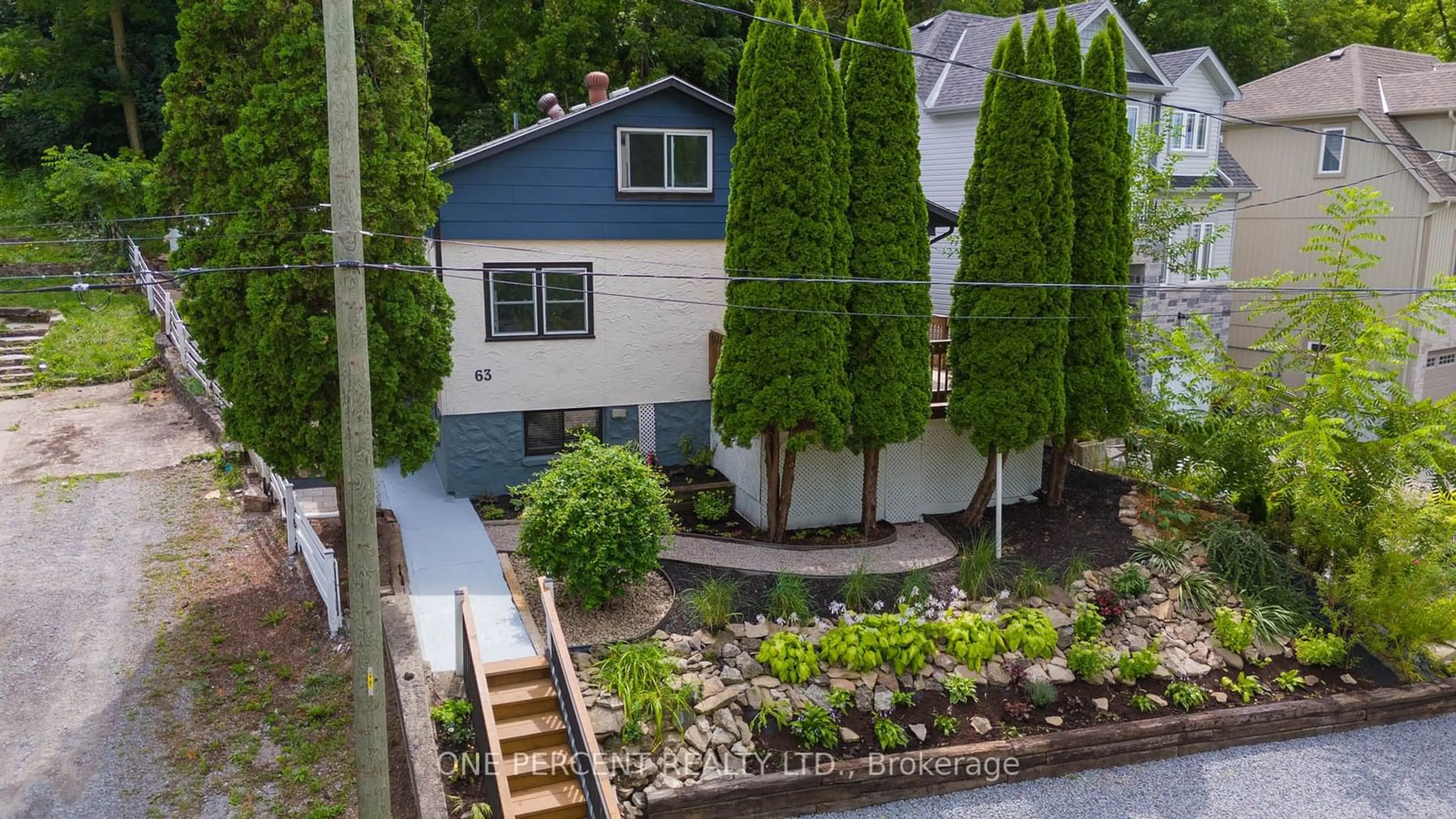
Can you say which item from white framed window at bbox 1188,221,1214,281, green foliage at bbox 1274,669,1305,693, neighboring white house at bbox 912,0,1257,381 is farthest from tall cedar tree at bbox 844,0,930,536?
white framed window at bbox 1188,221,1214,281

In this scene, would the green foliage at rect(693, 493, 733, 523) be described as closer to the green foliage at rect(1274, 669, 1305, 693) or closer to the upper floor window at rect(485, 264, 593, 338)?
the upper floor window at rect(485, 264, 593, 338)

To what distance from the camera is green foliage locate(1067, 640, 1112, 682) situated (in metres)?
9.98

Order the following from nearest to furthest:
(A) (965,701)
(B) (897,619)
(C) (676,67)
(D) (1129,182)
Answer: (A) (965,701) → (B) (897,619) → (D) (1129,182) → (C) (676,67)

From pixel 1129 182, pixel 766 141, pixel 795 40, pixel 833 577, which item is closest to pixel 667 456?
pixel 833 577

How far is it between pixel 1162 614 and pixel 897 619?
343cm

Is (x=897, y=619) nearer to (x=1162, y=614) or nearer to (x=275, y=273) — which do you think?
(x=1162, y=614)

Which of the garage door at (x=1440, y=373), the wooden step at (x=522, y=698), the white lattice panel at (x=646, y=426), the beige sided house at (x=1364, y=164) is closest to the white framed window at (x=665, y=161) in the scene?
the white lattice panel at (x=646, y=426)

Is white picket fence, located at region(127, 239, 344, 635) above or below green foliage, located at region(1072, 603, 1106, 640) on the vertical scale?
above

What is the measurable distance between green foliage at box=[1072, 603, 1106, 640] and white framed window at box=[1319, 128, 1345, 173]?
1868 centimetres

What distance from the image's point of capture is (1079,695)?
32.2 feet

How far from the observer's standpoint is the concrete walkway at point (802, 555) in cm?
1205

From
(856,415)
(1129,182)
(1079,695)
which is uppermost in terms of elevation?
(1129,182)

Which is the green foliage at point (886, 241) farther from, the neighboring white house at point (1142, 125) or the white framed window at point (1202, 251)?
the white framed window at point (1202, 251)

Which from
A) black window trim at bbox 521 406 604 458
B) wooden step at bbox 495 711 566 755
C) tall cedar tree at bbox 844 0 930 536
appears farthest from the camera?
black window trim at bbox 521 406 604 458
